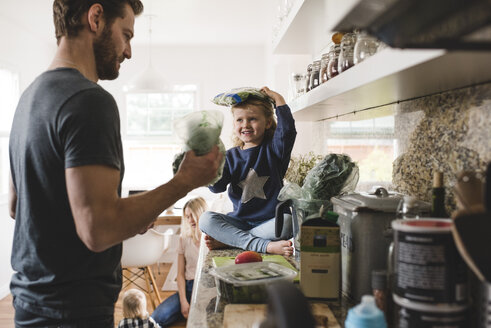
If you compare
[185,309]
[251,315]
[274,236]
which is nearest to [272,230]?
[274,236]

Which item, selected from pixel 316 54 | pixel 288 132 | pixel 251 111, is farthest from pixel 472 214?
pixel 316 54

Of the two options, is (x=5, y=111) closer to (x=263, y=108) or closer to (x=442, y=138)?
(x=263, y=108)

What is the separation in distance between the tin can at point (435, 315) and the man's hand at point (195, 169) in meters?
0.56

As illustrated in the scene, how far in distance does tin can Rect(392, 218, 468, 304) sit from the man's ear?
2.88 ft

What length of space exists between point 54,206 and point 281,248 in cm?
82

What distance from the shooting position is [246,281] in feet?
3.42

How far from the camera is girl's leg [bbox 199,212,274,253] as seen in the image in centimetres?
167

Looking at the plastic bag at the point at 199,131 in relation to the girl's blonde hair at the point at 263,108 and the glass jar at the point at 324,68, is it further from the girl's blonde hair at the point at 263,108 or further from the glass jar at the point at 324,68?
the girl's blonde hair at the point at 263,108

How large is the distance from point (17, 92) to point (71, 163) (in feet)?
14.6

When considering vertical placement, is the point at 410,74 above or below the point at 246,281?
above

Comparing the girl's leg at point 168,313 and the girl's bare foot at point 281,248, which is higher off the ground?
the girl's bare foot at point 281,248

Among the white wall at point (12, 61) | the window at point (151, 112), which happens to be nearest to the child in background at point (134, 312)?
the white wall at point (12, 61)

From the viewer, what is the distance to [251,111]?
2193mm

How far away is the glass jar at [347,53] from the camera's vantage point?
3.75 feet
